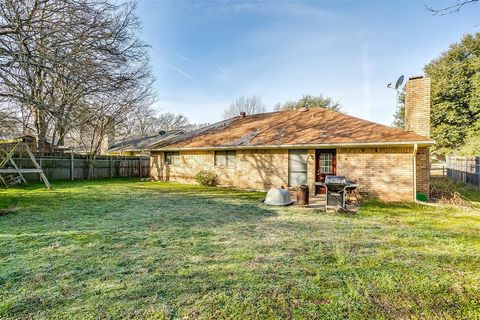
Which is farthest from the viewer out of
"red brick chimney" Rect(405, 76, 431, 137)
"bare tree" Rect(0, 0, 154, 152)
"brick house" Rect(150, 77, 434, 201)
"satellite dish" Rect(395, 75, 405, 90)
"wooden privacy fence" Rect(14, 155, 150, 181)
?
"wooden privacy fence" Rect(14, 155, 150, 181)

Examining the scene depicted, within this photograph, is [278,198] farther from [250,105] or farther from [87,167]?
[250,105]

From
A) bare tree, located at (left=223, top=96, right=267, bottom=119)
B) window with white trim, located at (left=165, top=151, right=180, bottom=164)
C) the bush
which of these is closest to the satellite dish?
the bush

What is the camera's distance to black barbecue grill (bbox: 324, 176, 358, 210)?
309 inches

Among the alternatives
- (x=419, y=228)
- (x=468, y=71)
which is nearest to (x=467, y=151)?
(x=468, y=71)

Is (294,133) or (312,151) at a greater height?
(294,133)

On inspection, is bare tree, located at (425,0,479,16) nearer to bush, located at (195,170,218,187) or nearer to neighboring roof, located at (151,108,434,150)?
neighboring roof, located at (151,108,434,150)

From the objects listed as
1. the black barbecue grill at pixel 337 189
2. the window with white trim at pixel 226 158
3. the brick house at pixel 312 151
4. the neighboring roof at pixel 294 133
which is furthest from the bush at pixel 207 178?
the black barbecue grill at pixel 337 189

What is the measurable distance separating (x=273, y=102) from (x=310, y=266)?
129ft

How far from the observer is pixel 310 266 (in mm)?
3746

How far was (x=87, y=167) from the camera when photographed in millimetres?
17484

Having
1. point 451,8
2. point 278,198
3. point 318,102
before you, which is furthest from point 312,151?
point 318,102

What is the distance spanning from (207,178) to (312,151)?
5680 mm

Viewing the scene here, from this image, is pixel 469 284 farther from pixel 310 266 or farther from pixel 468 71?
pixel 468 71

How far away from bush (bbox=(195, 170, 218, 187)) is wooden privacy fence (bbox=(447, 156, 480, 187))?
12317 millimetres
